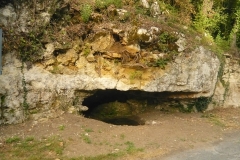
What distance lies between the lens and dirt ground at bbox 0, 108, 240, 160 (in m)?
8.89

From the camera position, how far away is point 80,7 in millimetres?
11305

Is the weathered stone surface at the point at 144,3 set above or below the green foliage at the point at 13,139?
above

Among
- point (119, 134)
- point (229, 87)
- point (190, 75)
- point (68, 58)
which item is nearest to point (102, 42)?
point (68, 58)

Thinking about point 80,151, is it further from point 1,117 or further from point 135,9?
point 135,9

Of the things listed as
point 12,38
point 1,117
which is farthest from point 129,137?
point 12,38

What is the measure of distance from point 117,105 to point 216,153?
6.54 metres

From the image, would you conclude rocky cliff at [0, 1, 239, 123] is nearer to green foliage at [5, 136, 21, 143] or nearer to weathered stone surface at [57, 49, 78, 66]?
weathered stone surface at [57, 49, 78, 66]

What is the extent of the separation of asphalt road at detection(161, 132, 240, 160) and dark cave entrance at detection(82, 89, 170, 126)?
4.52 meters

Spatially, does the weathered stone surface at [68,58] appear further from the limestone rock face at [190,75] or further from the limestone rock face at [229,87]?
the limestone rock face at [229,87]

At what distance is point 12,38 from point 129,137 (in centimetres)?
505

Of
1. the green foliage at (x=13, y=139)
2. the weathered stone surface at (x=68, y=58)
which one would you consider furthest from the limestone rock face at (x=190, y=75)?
the green foliage at (x=13, y=139)

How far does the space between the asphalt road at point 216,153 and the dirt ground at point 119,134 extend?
0.30 m

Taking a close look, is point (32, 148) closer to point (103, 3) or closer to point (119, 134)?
point (119, 134)

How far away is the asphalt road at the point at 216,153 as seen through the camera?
28.9 ft
